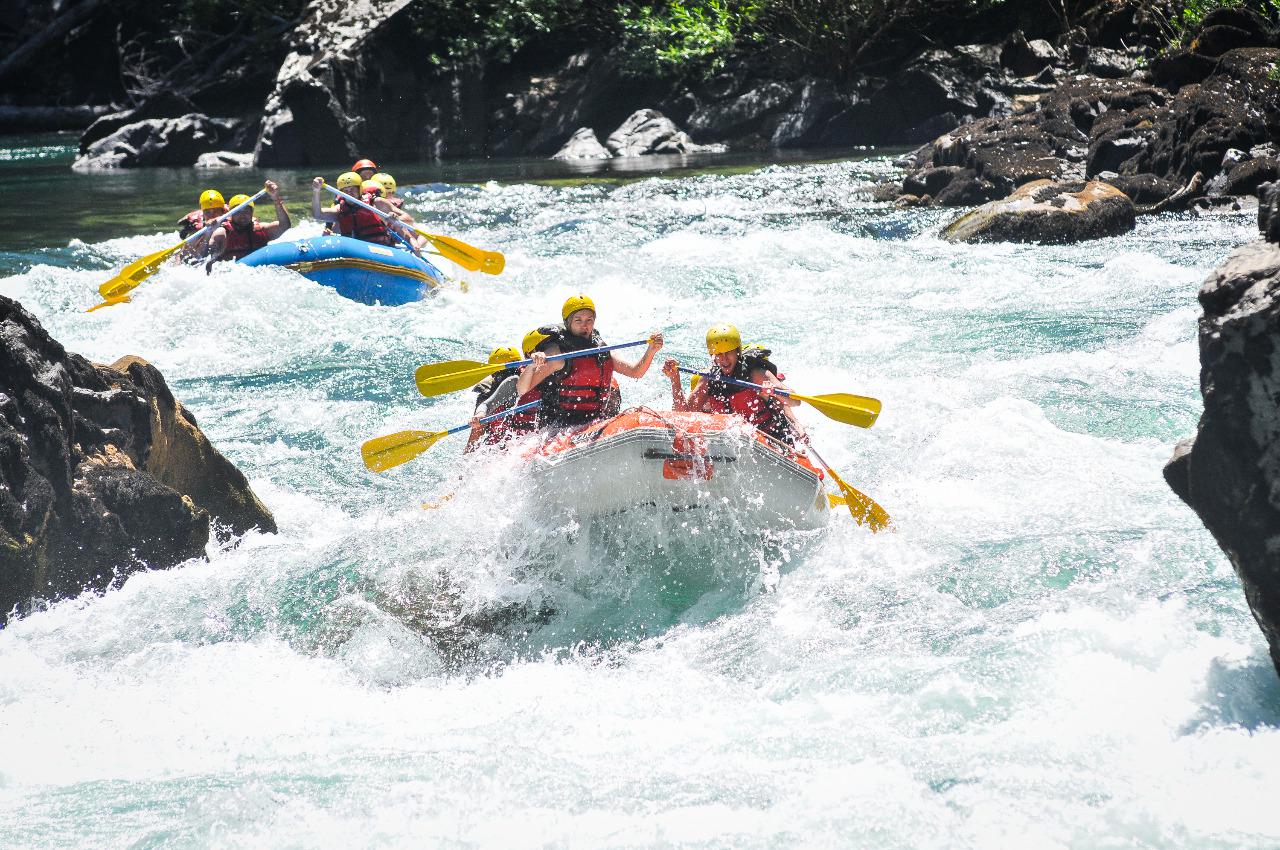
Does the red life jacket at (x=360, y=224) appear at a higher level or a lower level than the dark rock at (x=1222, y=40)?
lower

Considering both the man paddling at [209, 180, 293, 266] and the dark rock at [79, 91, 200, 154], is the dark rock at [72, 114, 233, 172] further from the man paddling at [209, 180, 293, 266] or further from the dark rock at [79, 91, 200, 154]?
the man paddling at [209, 180, 293, 266]

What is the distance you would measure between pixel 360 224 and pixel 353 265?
37.9 inches

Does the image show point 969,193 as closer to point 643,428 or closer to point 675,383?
point 675,383

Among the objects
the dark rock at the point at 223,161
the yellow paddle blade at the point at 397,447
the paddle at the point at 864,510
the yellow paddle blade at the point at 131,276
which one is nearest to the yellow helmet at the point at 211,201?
the yellow paddle blade at the point at 131,276

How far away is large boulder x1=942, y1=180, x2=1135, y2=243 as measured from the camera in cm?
1245

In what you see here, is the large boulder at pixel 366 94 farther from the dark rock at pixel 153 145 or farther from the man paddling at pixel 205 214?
the man paddling at pixel 205 214

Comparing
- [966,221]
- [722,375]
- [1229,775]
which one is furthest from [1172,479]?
[966,221]

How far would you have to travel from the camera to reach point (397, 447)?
6438 millimetres

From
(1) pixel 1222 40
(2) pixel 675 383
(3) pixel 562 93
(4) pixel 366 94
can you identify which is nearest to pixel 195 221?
(2) pixel 675 383

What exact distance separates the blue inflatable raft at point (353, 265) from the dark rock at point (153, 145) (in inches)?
542

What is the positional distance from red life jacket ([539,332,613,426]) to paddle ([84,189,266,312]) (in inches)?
228

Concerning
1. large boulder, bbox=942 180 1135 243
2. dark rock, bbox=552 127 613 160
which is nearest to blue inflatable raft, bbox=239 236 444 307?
large boulder, bbox=942 180 1135 243

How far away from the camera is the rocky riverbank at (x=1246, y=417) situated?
323 centimetres

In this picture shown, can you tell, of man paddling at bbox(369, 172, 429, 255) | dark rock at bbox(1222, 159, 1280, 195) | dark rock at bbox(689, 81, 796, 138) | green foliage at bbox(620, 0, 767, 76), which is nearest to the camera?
man paddling at bbox(369, 172, 429, 255)
